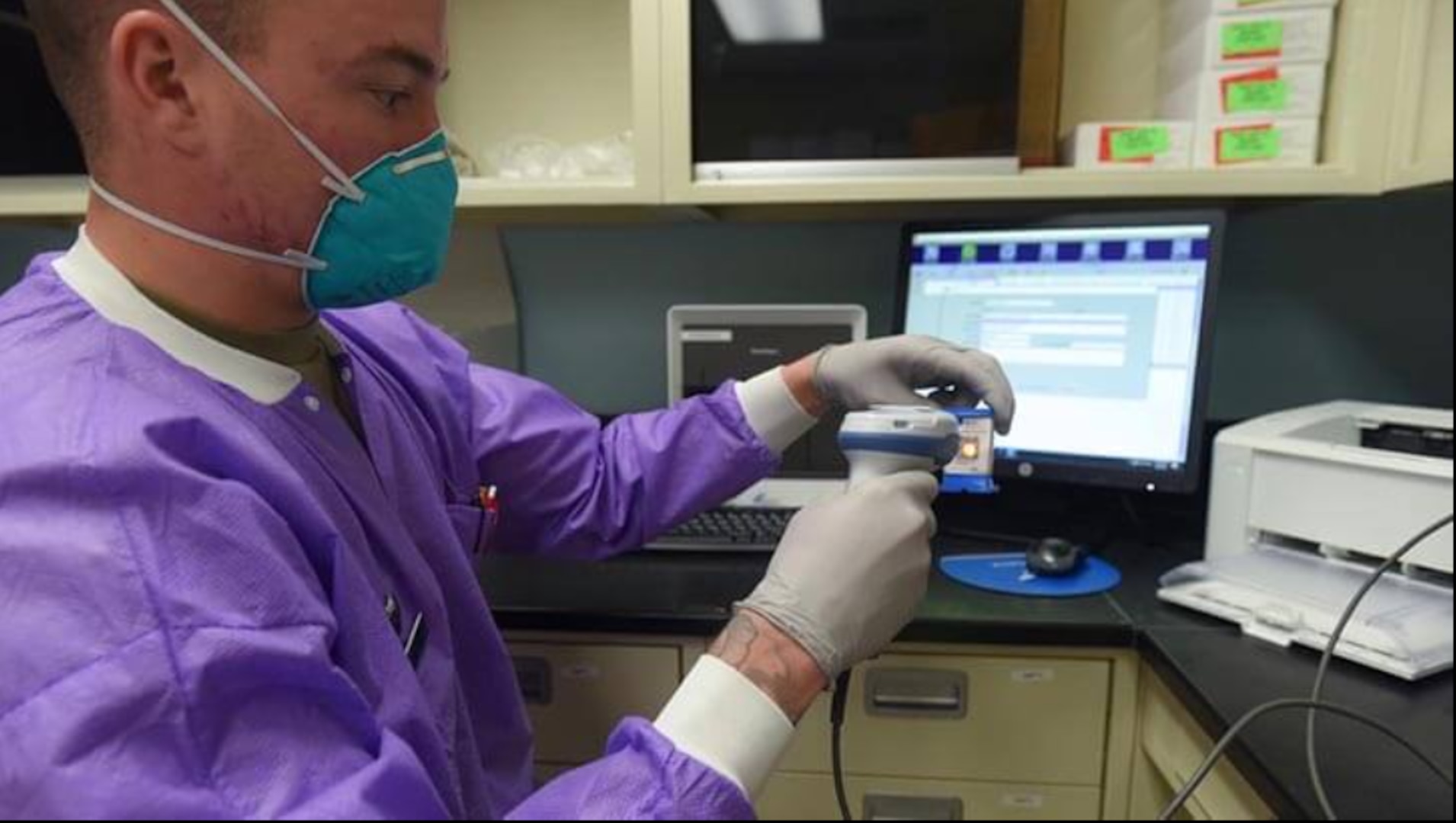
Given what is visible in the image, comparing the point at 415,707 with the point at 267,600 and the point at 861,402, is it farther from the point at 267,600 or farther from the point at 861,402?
the point at 861,402

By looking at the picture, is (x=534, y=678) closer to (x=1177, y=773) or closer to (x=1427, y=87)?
(x=1177, y=773)

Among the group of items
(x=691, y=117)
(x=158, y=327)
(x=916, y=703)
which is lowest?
(x=916, y=703)

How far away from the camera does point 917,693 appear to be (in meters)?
0.79

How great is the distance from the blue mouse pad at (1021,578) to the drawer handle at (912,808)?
8.3 inches

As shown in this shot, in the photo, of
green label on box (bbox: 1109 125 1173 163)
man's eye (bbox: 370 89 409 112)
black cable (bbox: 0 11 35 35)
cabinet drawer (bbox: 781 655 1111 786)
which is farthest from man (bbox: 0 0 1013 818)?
black cable (bbox: 0 11 35 35)

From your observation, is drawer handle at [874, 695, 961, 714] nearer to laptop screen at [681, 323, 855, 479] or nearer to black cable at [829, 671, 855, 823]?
black cable at [829, 671, 855, 823]

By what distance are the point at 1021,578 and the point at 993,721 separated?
143 mm

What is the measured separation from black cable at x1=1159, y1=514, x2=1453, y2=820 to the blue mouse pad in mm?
407

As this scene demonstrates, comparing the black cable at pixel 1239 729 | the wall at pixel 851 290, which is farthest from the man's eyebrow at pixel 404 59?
the black cable at pixel 1239 729

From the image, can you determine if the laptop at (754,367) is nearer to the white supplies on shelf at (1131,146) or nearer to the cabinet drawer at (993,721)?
the cabinet drawer at (993,721)

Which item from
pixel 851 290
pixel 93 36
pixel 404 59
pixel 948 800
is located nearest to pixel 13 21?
pixel 93 36

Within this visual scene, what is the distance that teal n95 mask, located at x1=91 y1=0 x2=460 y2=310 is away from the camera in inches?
22.5

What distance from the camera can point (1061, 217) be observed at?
3.49ft

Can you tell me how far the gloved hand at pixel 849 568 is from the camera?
0.52 metres
